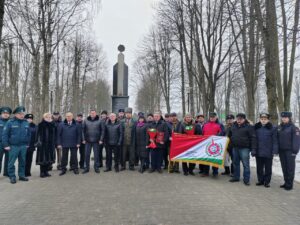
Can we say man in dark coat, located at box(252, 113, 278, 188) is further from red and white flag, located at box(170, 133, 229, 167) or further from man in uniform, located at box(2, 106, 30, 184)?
man in uniform, located at box(2, 106, 30, 184)

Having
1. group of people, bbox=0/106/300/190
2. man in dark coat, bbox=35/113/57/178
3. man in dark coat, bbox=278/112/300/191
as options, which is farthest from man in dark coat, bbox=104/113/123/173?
man in dark coat, bbox=278/112/300/191

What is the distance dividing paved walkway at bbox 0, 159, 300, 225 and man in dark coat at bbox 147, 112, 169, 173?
1.05 meters

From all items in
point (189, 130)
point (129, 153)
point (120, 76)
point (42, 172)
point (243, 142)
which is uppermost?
point (120, 76)

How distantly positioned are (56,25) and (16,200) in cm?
1379

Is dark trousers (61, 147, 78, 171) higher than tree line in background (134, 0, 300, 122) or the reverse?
the reverse

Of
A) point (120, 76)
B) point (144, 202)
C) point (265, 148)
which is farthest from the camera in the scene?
point (120, 76)

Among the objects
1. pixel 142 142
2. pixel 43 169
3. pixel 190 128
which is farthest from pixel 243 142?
pixel 43 169

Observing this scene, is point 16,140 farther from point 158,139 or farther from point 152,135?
point 158,139

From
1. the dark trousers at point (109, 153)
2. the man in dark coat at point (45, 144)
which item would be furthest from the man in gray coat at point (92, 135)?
the man in dark coat at point (45, 144)

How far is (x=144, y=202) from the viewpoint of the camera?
5.85 meters

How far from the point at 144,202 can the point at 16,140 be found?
421 cm

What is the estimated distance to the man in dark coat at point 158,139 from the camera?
906 cm

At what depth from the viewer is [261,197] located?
6391 millimetres

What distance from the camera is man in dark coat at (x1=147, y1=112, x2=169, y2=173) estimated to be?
29.7 ft
